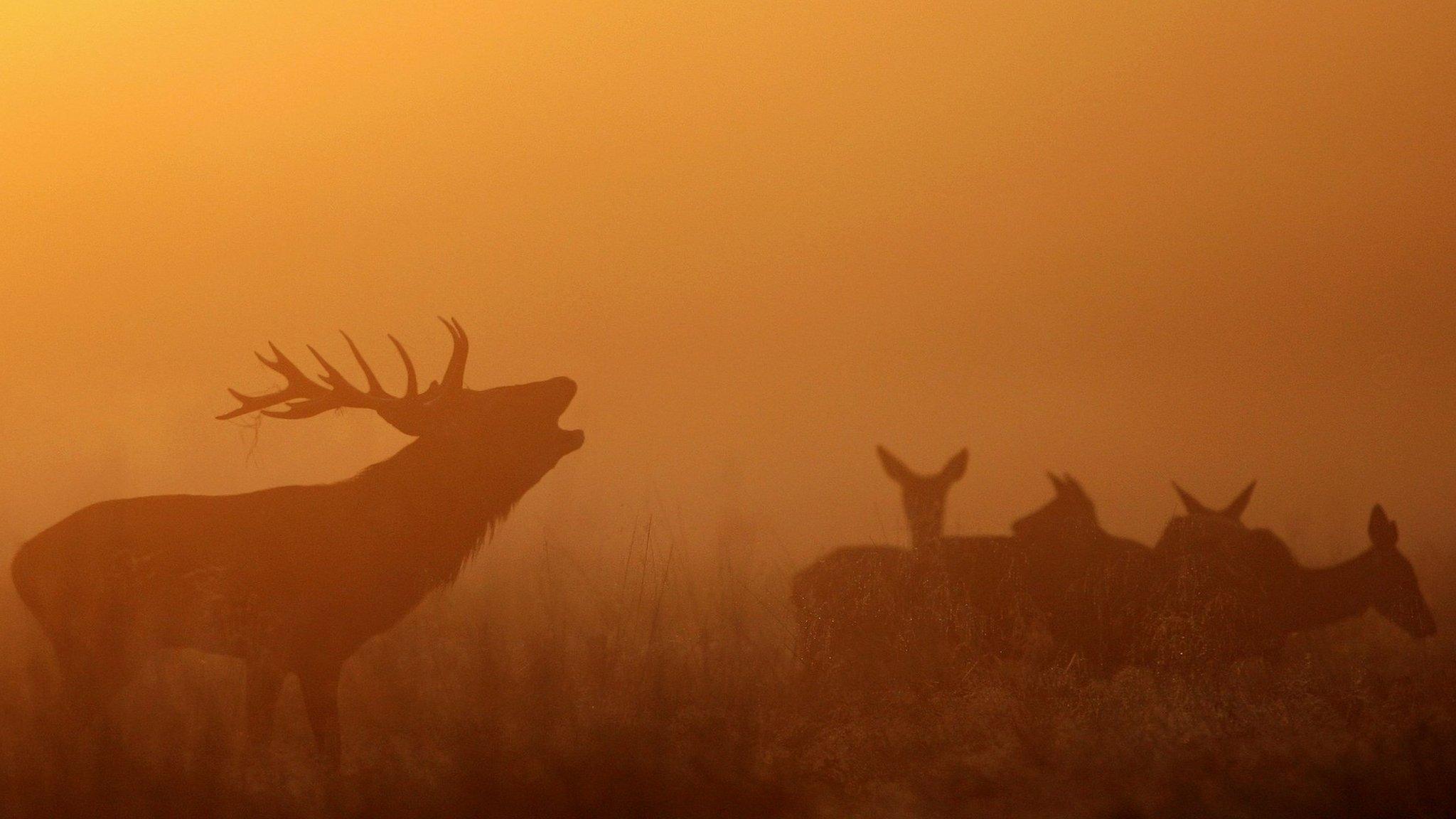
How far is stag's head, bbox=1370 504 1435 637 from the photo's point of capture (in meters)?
7.93

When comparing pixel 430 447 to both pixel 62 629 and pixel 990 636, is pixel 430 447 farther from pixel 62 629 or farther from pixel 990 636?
pixel 990 636

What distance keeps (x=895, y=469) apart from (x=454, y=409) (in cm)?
350

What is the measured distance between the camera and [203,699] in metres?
6.00

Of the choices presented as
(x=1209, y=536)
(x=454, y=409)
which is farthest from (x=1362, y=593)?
(x=454, y=409)

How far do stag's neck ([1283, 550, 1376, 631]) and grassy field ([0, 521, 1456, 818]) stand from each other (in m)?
0.50

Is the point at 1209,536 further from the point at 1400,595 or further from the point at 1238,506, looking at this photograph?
the point at 1400,595

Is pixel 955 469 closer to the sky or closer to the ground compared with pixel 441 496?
closer to the ground

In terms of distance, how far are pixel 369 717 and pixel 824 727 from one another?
1.99m

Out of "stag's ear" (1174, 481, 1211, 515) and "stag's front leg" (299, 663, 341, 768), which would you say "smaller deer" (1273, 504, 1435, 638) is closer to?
"stag's ear" (1174, 481, 1211, 515)

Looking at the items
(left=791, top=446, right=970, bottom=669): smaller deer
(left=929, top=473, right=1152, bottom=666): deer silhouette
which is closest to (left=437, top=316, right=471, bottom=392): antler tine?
(left=791, top=446, right=970, bottom=669): smaller deer

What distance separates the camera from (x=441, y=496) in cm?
625

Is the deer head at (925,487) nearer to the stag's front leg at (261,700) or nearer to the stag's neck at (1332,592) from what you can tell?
the stag's neck at (1332,592)

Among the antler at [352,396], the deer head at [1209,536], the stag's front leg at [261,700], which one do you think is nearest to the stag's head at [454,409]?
the antler at [352,396]

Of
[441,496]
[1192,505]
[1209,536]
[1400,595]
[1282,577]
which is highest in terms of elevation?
[441,496]
